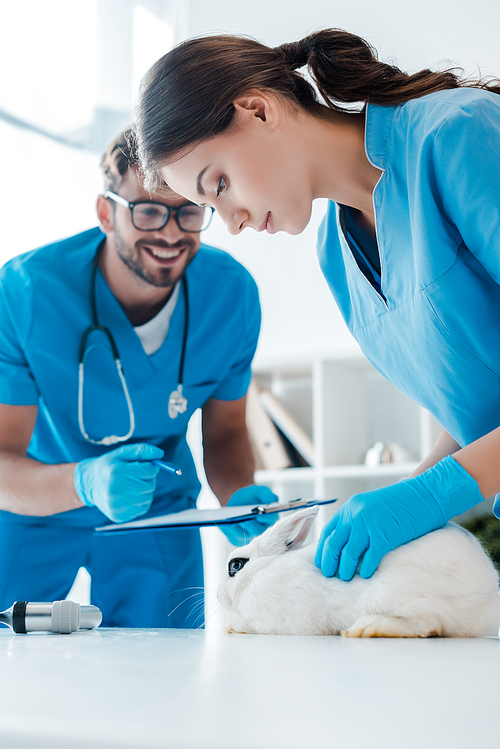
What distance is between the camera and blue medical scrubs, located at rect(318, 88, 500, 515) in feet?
2.41

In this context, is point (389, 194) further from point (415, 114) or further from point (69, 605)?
point (69, 605)

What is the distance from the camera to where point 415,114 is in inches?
32.8

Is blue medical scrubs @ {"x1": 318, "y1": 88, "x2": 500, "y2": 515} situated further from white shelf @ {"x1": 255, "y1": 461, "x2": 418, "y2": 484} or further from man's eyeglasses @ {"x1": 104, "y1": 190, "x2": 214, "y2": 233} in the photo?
white shelf @ {"x1": 255, "y1": 461, "x2": 418, "y2": 484}

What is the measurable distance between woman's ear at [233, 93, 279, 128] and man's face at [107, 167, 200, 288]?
0.59 m

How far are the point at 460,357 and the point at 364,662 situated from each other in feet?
1.63

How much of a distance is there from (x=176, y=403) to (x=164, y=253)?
368mm

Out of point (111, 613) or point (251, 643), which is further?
point (111, 613)

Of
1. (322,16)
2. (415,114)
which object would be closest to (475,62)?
(322,16)

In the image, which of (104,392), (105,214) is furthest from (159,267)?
(104,392)

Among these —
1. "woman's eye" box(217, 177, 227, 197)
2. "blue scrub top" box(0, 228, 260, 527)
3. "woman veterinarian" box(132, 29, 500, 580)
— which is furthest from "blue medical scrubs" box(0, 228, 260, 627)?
"woman's eye" box(217, 177, 227, 197)

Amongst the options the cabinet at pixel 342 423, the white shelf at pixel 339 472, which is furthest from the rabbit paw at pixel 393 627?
the cabinet at pixel 342 423

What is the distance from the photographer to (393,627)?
65 centimetres

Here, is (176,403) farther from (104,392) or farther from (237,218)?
(237,218)

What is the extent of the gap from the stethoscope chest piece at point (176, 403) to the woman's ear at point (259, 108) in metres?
0.75
